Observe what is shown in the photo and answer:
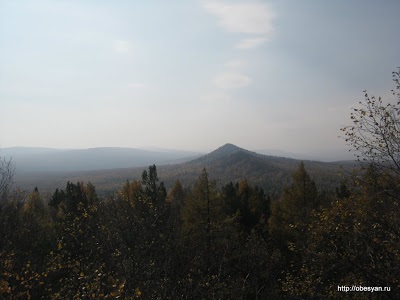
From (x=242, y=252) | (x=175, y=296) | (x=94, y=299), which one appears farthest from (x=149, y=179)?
(x=94, y=299)

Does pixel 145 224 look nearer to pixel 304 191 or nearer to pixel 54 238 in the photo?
pixel 54 238

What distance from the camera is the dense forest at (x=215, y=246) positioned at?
8.89 m

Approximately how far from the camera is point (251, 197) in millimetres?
36688

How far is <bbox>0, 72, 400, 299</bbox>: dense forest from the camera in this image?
889cm

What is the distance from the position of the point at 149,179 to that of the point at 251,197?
12637 mm

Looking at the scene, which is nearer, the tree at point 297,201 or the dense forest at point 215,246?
the dense forest at point 215,246

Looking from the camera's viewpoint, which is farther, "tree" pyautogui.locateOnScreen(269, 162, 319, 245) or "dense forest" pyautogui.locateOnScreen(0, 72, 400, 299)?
"tree" pyautogui.locateOnScreen(269, 162, 319, 245)

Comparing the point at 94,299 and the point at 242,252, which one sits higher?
the point at 94,299

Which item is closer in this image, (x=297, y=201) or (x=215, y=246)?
(x=215, y=246)

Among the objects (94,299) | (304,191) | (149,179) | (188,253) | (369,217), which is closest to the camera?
(94,299)

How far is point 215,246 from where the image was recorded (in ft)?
75.9

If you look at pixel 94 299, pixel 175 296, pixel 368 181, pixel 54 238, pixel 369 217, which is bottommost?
pixel 54 238

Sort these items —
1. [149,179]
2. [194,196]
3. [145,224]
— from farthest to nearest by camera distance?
[149,179] → [194,196] → [145,224]

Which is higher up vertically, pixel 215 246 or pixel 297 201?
pixel 297 201
